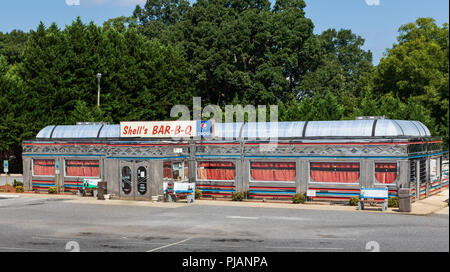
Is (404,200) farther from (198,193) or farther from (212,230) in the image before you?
(198,193)

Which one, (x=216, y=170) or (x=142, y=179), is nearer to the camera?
(x=142, y=179)

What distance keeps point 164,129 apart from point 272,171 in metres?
8.60

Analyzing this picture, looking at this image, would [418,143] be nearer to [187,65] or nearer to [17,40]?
[187,65]

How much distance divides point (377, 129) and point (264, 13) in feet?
171

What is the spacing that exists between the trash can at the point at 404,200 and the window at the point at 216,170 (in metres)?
11.8

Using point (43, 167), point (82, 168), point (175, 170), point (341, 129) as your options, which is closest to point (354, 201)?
point (341, 129)

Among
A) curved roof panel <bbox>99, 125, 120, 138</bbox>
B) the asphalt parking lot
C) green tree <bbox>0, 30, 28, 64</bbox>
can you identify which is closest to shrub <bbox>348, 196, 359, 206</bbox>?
the asphalt parking lot

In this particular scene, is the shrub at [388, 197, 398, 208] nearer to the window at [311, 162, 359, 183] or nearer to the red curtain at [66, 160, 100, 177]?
the window at [311, 162, 359, 183]

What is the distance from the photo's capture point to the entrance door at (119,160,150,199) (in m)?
36.5

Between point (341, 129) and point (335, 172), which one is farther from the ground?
point (341, 129)

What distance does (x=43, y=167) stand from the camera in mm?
42531

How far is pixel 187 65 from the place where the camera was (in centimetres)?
8194

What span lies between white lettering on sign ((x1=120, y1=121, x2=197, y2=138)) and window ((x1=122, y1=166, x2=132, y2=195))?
11.4 feet

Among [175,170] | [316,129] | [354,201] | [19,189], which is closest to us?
[354,201]
